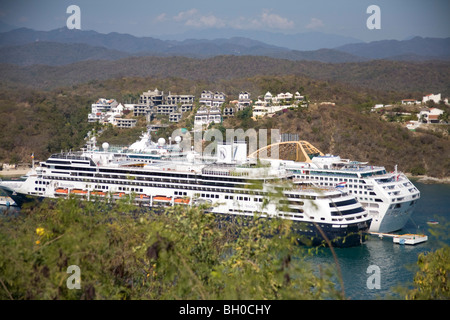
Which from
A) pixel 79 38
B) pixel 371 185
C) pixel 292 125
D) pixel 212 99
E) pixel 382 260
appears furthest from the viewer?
pixel 79 38

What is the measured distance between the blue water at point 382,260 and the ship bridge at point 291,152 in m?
5.71

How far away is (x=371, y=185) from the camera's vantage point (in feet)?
73.7

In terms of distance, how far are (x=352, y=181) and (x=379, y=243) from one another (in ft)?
10.8

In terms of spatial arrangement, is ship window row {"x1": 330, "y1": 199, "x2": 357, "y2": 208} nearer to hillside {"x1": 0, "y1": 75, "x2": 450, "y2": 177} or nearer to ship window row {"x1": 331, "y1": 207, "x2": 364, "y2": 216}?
ship window row {"x1": 331, "y1": 207, "x2": 364, "y2": 216}

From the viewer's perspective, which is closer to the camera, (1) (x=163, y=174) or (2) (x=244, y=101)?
(1) (x=163, y=174)

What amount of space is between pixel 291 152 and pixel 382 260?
1436 cm

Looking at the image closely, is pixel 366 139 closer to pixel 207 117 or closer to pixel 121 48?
pixel 207 117

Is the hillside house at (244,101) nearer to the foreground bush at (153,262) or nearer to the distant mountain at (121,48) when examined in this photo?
the foreground bush at (153,262)

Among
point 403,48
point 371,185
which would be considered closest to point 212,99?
point 371,185

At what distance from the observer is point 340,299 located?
7.32 m

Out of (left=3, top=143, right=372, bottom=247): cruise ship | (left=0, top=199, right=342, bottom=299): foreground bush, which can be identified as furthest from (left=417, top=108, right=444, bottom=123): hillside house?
(left=0, top=199, right=342, bottom=299): foreground bush

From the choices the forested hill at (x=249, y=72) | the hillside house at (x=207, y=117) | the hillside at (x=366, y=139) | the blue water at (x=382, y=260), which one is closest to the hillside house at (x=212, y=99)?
the hillside house at (x=207, y=117)

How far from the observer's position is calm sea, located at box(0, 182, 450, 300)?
15.5 meters

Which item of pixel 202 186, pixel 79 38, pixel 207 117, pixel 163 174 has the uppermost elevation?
pixel 79 38
